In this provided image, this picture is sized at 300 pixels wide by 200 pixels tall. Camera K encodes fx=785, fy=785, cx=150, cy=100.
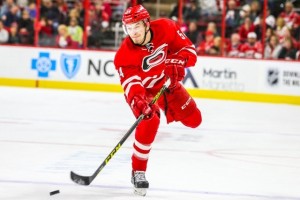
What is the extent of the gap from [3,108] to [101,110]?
1146 mm

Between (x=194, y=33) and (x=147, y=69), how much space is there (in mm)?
7240

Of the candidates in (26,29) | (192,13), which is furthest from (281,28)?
(26,29)

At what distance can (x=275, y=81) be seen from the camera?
36.9 feet

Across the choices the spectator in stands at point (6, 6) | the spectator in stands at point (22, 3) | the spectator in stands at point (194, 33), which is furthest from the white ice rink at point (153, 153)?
the spectator in stands at point (22, 3)

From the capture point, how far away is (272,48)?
1151 cm

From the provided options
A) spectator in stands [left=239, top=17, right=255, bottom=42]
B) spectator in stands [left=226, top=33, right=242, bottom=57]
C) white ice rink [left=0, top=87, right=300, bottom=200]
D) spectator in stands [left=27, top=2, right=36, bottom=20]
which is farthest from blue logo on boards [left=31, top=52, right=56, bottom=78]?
spectator in stands [left=239, top=17, right=255, bottom=42]

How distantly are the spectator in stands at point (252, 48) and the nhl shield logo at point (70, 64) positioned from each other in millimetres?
2482

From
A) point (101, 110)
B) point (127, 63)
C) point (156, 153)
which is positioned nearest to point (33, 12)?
point (101, 110)

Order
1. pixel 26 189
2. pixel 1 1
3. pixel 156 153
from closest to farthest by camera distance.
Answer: pixel 26 189, pixel 156 153, pixel 1 1

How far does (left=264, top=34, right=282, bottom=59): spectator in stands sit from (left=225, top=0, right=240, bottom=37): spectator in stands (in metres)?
0.63

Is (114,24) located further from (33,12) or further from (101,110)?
(101,110)

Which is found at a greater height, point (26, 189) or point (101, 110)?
point (26, 189)

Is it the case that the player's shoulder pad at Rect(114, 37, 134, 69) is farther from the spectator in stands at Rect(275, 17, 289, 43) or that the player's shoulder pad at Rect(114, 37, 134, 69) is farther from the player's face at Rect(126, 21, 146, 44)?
the spectator in stands at Rect(275, 17, 289, 43)

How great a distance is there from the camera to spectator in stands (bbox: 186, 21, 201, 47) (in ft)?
38.8
